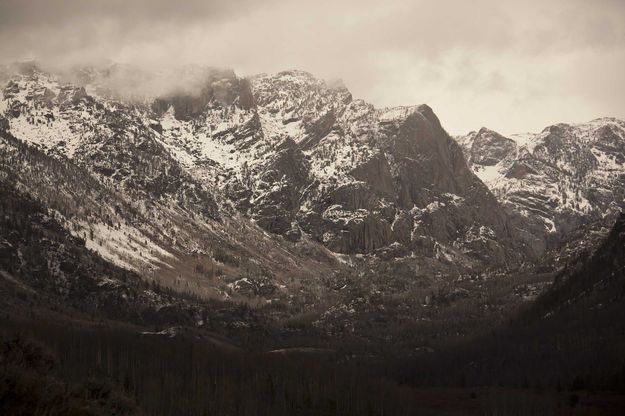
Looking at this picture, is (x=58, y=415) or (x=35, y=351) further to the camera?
(x=35, y=351)

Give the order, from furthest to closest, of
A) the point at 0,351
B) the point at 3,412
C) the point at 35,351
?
1. the point at 35,351
2. the point at 0,351
3. the point at 3,412

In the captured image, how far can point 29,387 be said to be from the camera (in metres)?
101

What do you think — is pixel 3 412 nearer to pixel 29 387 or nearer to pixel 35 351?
pixel 29 387

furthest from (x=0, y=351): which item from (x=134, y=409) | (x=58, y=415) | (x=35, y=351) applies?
(x=58, y=415)

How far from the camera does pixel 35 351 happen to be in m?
135

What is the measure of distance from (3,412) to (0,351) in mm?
29527

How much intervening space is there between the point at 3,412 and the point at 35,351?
38.6 meters

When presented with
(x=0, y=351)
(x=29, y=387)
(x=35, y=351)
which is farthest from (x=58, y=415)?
(x=35, y=351)

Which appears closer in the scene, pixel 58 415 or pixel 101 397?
pixel 58 415

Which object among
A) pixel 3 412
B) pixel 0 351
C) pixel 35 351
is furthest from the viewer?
pixel 35 351

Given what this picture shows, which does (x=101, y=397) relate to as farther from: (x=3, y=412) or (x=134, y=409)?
(x=3, y=412)

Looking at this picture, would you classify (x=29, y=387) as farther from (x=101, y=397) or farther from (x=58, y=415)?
(x=101, y=397)

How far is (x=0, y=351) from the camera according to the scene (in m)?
125

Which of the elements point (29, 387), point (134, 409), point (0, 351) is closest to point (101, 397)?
point (134, 409)
